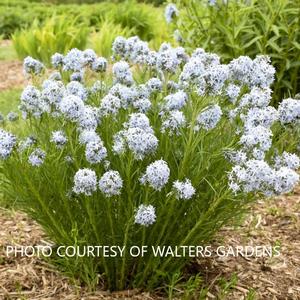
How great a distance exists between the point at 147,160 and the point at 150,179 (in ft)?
1.30

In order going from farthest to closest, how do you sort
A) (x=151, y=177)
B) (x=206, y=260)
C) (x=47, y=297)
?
(x=206, y=260)
(x=47, y=297)
(x=151, y=177)

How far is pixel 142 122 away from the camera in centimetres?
251

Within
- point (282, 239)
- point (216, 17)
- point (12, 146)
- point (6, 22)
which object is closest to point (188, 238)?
point (12, 146)

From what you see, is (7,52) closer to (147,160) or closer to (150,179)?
(147,160)

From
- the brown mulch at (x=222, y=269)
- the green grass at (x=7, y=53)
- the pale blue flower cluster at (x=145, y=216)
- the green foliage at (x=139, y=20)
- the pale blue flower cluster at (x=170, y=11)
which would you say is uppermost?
the pale blue flower cluster at (x=170, y=11)

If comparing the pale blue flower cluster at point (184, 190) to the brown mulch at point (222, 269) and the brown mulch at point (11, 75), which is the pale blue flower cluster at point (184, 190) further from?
the brown mulch at point (11, 75)

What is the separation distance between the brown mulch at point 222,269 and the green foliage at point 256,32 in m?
1.54

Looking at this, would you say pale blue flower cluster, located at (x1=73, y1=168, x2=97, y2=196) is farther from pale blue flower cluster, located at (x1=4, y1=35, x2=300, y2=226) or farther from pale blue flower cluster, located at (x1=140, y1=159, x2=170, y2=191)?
pale blue flower cluster, located at (x1=140, y1=159, x2=170, y2=191)

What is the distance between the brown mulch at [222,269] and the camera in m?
3.09

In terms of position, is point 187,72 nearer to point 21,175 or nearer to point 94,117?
point 94,117

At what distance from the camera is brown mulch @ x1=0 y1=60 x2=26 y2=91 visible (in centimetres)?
842

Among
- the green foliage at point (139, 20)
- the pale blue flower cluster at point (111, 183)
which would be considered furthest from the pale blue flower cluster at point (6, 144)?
the green foliage at point (139, 20)

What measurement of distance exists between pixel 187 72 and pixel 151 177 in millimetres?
539

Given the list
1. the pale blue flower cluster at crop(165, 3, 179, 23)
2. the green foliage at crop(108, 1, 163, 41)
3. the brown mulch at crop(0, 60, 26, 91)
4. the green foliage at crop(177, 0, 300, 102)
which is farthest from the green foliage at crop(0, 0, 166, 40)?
the pale blue flower cluster at crop(165, 3, 179, 23)
